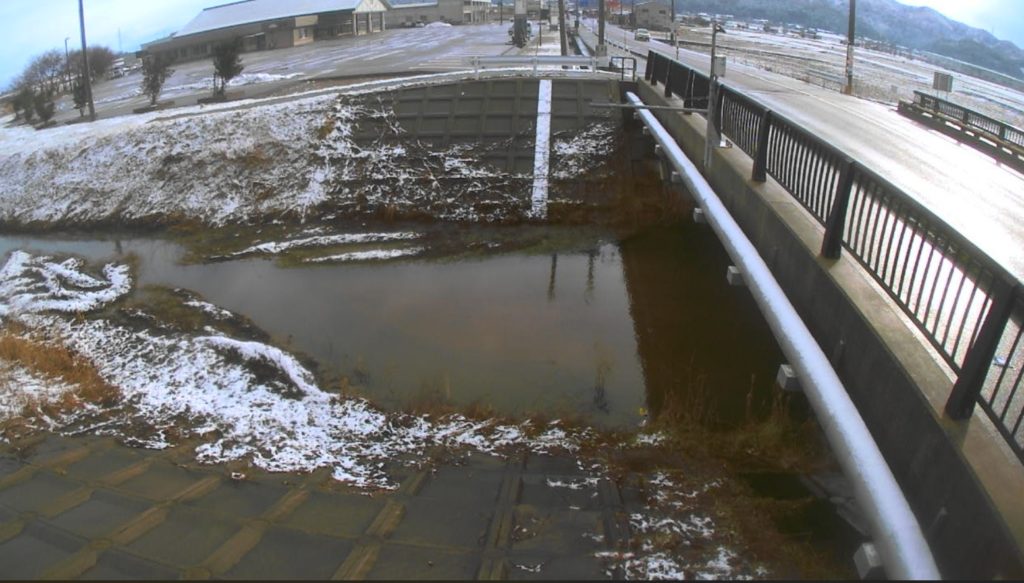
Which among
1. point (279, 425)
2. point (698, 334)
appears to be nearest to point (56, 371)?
point (279, 425)

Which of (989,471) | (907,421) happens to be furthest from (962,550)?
(907,421)

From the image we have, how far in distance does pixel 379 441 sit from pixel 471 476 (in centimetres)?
152

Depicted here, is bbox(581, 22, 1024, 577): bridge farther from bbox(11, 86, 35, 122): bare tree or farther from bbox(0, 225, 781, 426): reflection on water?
bbox(11, 86, 35, 122): bare tree

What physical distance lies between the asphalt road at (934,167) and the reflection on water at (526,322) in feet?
9.62

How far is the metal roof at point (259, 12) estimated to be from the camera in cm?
6795

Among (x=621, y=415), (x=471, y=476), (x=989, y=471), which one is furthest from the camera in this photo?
(x=621, y=415)

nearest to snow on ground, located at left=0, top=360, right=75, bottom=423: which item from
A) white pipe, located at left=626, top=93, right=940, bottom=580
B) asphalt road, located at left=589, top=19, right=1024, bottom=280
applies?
white pipe, located at left=626, top=93, right=940, bottom=580

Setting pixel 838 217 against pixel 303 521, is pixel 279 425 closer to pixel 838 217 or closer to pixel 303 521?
pixel 303 521

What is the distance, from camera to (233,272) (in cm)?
1477

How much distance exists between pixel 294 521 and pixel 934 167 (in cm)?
1257

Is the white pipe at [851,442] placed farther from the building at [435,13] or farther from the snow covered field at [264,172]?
the building at [435,13]

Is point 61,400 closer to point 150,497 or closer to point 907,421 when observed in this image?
point 150,497

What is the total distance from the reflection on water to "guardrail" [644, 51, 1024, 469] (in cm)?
270

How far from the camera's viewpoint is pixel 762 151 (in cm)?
869
